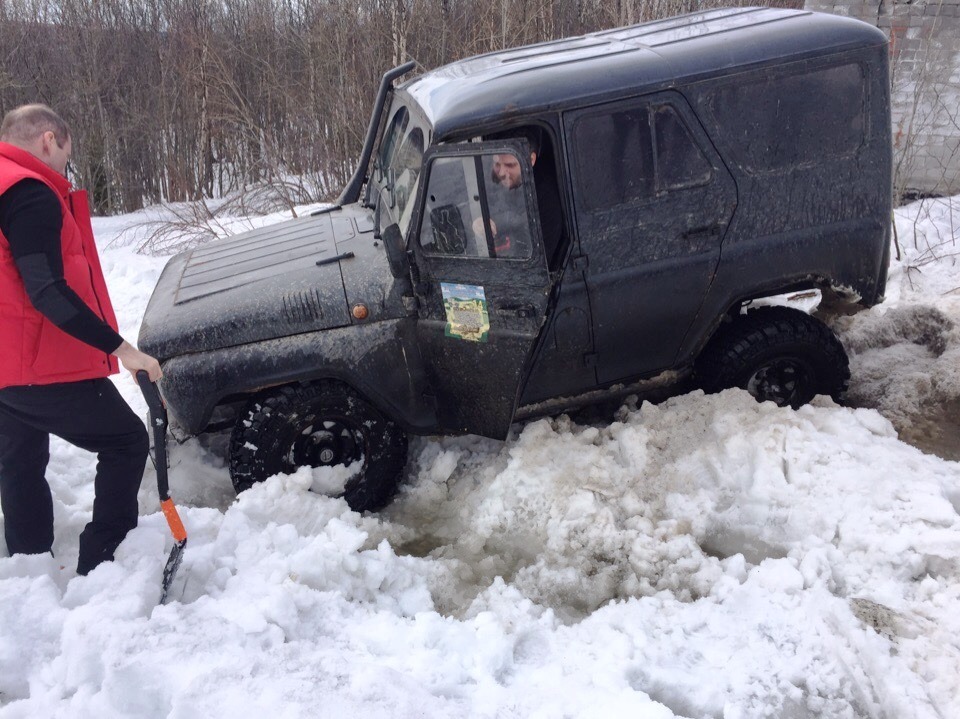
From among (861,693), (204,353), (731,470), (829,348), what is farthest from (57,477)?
(829,348)

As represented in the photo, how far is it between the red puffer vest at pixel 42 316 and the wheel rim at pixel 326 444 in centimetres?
101

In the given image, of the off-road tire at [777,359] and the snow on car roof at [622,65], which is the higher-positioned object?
the snow on car roof at [622,65]

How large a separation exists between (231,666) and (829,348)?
320 centimetres

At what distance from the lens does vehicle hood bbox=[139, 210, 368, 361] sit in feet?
10.8

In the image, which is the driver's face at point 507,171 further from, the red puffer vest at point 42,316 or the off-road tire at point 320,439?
the red puffer vest at point 42,316

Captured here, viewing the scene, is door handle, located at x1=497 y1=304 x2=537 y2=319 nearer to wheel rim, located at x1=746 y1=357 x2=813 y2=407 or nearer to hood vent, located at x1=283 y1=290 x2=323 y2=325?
hood vent, located at x1=283 y1=290 x2=323 y2=325

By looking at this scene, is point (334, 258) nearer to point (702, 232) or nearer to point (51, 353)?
point (51, 353)

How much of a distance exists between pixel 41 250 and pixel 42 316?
0.97ft

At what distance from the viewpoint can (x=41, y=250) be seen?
7.93 feet

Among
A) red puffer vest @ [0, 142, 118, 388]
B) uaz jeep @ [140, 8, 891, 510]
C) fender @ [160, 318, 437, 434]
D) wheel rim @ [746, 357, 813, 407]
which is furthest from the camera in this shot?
wheel rim @ [746, 357, 813, 407]

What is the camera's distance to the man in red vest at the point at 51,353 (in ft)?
7.95

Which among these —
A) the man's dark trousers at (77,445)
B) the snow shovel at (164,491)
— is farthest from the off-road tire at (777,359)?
the man's dark trousers at (77,445)

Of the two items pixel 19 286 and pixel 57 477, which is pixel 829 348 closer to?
pixel 19 286

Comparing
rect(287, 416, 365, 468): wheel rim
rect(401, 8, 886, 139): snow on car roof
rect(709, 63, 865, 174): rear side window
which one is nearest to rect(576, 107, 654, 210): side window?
rect(401, 8, 886, 139): snow on car roof
